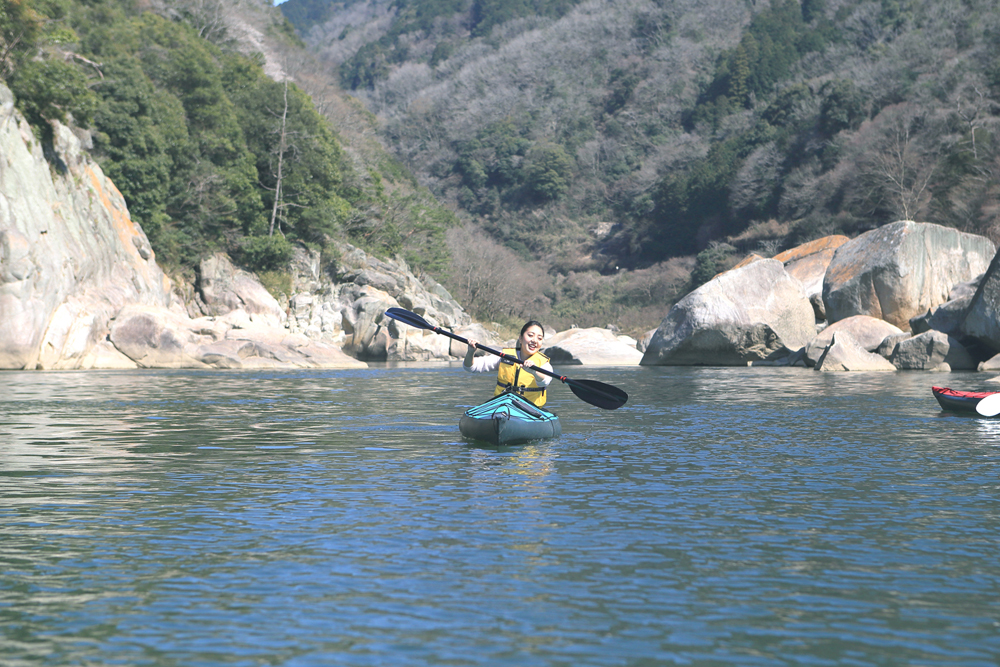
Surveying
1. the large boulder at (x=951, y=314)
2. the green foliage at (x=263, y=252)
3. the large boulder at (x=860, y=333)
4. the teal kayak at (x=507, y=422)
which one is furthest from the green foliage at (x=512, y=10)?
the teal kayak at (x=507, y=422)

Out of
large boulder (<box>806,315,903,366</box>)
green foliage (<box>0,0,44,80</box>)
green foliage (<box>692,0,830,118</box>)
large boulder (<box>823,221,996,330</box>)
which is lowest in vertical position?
large boulder (<box>806,315,903,366</box>)

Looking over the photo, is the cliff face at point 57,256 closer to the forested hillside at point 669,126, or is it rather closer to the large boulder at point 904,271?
the large boulder at point 904,271

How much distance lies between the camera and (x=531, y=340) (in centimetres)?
1107

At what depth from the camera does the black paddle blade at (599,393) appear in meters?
12.2

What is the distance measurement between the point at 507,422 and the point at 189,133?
3240 cm

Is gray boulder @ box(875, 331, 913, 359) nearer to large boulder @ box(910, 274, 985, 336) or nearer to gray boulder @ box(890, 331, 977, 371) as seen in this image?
gray boulder @ box(890, 331, 977, 371)

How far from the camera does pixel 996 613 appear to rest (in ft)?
14.4

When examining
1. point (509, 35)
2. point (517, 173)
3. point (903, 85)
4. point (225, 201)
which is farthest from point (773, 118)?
point (509, 35)

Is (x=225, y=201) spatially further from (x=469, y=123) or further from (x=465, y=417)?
(x=469, y=123)

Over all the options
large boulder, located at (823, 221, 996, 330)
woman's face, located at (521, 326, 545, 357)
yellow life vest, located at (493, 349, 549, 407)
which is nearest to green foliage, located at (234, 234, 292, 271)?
large boulder, located at (823, 221, 996, 330)

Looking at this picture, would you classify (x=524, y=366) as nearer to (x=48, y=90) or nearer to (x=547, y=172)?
(x=48, y=90)

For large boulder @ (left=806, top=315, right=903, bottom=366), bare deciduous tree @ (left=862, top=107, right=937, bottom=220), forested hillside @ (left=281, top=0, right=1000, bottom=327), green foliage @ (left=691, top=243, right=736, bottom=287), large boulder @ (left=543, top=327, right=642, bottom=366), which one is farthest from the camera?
green foliage @ (left=691, top=243, right=736, bottom=287)

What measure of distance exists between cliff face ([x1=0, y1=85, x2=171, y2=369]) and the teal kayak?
1700 cm

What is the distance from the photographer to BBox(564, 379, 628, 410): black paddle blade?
12250 mm
